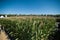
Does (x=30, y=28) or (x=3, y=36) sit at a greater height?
(x=30, y=28)

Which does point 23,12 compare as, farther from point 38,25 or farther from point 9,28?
point 38,25

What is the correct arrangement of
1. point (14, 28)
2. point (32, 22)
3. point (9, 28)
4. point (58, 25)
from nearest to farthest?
point (32, 22) → point (14, 28) → point (9, 28) → point (58, 25)

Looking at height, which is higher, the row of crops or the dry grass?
the row of crops

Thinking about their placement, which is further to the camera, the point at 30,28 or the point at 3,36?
the point at 3,36

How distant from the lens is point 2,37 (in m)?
5.41

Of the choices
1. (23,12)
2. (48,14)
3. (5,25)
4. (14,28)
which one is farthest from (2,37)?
(48,14)

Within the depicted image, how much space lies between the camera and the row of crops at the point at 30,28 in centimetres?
445

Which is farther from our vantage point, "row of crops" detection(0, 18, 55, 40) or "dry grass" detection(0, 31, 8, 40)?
"dry grass" detection(0, 31, 8, 40)

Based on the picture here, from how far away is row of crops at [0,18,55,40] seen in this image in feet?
14.6

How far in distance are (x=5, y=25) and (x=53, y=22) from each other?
1.39 meters

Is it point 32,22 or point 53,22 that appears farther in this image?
point 53,22

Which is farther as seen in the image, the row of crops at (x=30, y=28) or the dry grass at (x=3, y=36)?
the dry grass at (x=3, y=36)

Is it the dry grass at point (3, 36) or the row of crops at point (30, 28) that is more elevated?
the row of crops at point (30, 28)

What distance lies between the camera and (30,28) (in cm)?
438
